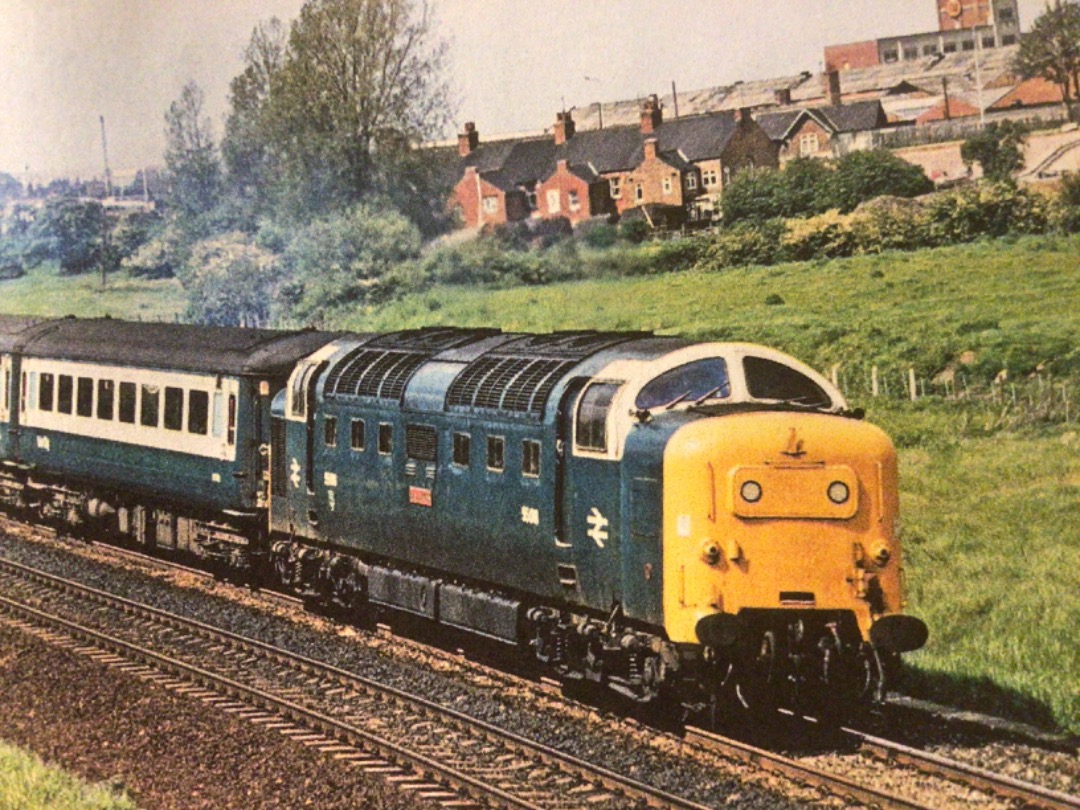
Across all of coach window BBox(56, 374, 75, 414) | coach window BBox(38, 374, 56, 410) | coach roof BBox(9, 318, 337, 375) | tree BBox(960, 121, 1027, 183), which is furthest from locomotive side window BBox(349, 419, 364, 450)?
coach window BBox(38, 374, 56, 410)

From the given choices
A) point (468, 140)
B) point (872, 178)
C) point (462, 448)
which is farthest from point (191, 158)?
point (462, 448)

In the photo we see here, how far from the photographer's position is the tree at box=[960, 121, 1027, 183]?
51.6 ft

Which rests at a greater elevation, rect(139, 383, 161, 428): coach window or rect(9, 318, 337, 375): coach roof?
rect(9, 318, 337, 375): coach roof

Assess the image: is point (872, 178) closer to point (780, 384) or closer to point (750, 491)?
point (780, 384)

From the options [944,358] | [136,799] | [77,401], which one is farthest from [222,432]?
[944,358]

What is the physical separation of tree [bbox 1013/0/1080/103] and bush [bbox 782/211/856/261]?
12.8 feet

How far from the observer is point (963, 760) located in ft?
33.2

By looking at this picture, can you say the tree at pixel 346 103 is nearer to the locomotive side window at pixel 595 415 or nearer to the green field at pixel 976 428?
the green field at pixel 976 428

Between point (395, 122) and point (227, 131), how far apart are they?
14.5 feet

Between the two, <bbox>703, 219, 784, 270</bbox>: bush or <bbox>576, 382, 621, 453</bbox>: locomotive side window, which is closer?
<bbox>576, 382, 621, 453</bbox>: locomotive side window

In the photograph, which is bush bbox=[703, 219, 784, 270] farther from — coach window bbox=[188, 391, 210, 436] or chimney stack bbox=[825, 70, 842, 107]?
coach window bbox=[188, 391, 210, 436]

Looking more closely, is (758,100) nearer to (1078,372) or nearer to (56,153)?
(1078,372)

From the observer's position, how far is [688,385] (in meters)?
11.0

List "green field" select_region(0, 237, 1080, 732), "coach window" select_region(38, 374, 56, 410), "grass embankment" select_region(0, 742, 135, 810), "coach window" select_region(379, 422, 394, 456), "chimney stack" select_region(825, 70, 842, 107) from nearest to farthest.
Answer: 1. "grass embankment" select_region(0, 742, 135, 810)
2. "green field" select_region(0, 237, 1080, 732)
3. "coach window" select_region(379, 422, 394, 456)
4. "chimney stack" select_region(825, 70, 842, 107)
5. "coach window" select_region(38, 374, 56, 410)
